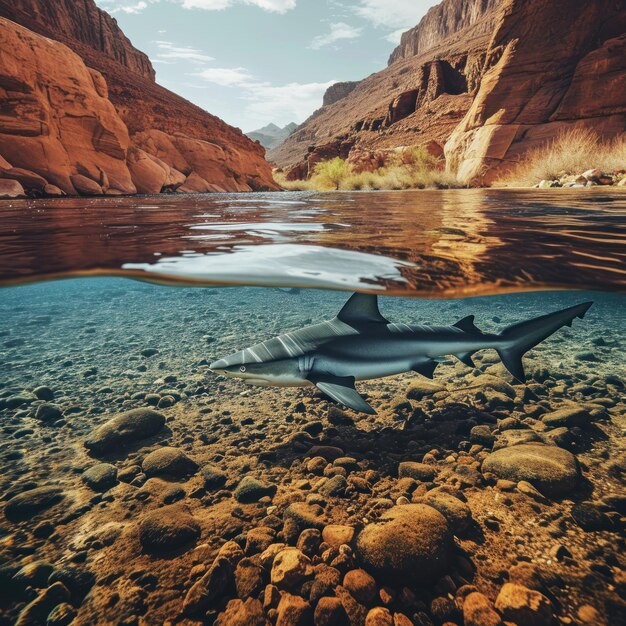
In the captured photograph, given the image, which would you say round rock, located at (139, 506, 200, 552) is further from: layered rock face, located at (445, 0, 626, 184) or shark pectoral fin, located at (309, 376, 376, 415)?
layered rock face, located at (445, 0, 626, 184)

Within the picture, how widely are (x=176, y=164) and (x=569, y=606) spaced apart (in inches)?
1684

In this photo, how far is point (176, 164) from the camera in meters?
37.0

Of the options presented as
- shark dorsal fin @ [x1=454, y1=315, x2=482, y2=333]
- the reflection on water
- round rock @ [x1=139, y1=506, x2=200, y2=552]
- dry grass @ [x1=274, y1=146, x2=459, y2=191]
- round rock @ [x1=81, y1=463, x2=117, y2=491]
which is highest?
dry grass @ [x1=274, y1=146, x2=459, y2=191]

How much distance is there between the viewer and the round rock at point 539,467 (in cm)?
290

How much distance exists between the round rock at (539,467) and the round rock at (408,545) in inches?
46.8

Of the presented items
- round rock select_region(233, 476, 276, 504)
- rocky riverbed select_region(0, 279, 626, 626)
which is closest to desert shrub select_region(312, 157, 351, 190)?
rocky riverbed select_region(0, 279, 626, 626)

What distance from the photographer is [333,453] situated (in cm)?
356

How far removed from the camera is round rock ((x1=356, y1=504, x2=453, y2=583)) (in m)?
2.10

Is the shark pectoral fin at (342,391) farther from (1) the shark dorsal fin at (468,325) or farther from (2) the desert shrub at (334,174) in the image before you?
(2) the desert shrub at (334,174)

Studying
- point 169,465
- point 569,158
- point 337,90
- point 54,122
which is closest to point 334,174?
point 569,158

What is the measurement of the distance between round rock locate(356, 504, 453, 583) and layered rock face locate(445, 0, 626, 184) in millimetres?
26334

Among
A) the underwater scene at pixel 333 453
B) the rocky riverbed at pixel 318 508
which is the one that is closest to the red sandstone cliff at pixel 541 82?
the underwater scene at pixel 333 453

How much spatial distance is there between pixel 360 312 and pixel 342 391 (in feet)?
3.72

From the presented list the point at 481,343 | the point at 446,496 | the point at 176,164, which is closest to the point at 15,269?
the point at 446,496
